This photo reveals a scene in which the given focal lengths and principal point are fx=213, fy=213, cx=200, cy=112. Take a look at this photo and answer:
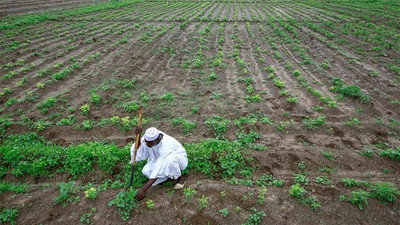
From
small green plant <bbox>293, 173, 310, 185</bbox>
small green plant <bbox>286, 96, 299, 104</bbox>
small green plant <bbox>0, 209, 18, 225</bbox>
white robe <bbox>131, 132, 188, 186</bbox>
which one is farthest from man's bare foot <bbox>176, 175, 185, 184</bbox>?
small green plant <bbox>286, 96, 299, 104</bbox>

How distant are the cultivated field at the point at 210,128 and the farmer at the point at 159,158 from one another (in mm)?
277

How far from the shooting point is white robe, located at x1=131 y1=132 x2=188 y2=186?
4.19 m

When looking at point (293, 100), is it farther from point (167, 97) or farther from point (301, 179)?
point (167, 97)

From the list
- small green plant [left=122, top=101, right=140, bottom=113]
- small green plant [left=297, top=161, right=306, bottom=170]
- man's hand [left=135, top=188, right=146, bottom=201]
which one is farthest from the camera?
small green plant [left=122, top=101, right=140, bottom=113]

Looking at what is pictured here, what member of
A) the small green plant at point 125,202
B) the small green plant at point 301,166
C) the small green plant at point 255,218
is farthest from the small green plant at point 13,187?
the small green plant at point 301,166

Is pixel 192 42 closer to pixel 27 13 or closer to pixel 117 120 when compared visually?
pixel 117 120

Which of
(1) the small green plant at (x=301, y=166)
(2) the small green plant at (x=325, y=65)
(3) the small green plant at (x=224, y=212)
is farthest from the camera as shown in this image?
(2) the small green plant at (x=325, y=65)

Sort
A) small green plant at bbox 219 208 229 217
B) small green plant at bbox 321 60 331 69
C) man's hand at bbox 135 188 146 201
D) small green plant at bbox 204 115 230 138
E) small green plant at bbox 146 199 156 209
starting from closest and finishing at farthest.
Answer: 1. small green plant at bbox 219 208 229 217
2. small green plant at bbox 146 199 156 209
3. man's hand at bbox 135 188 146 201
4. small green plant at bbox 204 115 230 138
5. small green plant at bbox 321 60 331 69

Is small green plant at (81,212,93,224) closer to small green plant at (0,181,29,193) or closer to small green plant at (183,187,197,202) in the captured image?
small green plant at (0,181,29,193)

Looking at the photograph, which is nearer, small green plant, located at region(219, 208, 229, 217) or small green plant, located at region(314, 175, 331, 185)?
small green plant, located at region(219, 208, 229, 217)

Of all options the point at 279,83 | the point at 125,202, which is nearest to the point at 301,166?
the point at 125,202

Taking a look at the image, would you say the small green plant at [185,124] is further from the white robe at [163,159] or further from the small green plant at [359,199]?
the small green plant at [359,199]

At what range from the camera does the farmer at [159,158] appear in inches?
161

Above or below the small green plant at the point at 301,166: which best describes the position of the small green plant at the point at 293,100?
above
